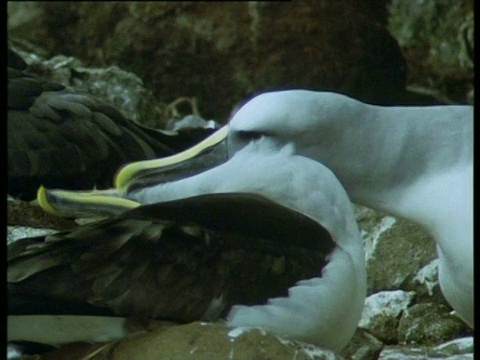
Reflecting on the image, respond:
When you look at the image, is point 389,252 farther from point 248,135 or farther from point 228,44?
point 228,44

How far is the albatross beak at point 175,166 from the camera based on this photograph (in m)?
1.93

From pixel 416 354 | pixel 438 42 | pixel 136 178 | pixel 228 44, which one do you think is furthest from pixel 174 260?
pixel 438 42

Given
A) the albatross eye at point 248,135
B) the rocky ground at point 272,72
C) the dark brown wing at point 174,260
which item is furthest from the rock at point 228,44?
the dark brown wing at point 174,260

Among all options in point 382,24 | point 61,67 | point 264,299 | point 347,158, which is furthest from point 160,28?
point 264,299

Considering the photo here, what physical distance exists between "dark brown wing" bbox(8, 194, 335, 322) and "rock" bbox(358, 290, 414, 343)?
31 centimetres

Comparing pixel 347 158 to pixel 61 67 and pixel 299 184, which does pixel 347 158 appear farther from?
pixel 61 67

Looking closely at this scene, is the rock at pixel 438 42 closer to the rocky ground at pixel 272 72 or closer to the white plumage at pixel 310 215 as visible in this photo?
the rocky ground at pixel 272 72

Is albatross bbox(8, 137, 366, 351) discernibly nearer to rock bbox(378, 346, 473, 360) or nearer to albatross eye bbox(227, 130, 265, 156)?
albatross eye bbox(227, 130, 265, 156)

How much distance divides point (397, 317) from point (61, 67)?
0.90 metres

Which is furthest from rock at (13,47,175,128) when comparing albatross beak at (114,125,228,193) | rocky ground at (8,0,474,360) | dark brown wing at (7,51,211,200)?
albatross beak at (114,125,228,193)

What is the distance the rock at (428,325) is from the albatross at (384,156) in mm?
112

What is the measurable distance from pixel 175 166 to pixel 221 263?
0.22 m

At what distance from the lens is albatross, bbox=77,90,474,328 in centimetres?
192

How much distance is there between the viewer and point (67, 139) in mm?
2133
